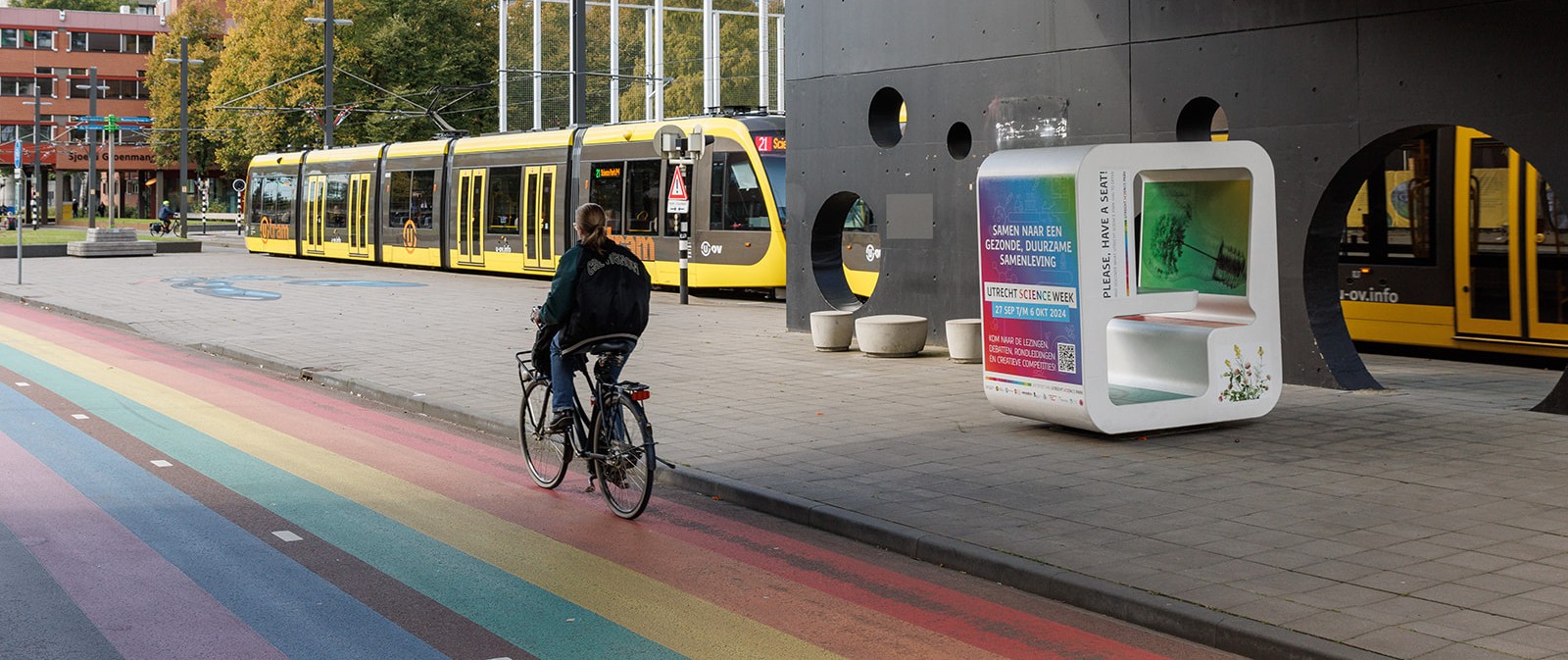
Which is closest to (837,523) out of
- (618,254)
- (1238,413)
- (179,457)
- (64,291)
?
(618,254)

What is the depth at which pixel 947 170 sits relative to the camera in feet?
54.2

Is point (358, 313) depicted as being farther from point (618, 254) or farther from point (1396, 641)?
point (1396, 641)

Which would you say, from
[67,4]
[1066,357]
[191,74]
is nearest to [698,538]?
[1066,357]

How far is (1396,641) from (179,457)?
7.73 meters

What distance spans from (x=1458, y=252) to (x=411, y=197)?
25917 mm

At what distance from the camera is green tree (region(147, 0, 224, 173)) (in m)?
79.6

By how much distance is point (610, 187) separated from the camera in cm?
2903

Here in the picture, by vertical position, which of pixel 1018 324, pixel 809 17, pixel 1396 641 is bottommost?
pixel 1396 641

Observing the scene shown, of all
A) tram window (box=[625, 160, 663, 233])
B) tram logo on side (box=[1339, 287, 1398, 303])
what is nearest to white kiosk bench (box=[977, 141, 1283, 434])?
tram logo on side (box=[1339, 287, 1398, 303])

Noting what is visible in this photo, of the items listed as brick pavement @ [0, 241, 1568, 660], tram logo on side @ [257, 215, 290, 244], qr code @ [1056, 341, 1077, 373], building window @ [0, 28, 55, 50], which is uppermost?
building window @ [0, 28, 55, 50]

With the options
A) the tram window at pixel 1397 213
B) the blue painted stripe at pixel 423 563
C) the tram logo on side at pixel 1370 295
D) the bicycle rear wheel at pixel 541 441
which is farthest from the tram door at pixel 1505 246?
the blue painted stripe at pixel 423 563

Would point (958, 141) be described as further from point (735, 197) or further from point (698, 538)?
point (735, 197)

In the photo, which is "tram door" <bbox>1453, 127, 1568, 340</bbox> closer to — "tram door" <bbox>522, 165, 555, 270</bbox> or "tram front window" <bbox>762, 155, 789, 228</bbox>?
"tram front window" <bbox>762, 155, 789, 228</bbox>

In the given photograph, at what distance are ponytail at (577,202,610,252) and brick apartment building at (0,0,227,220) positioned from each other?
100066 millimetres
